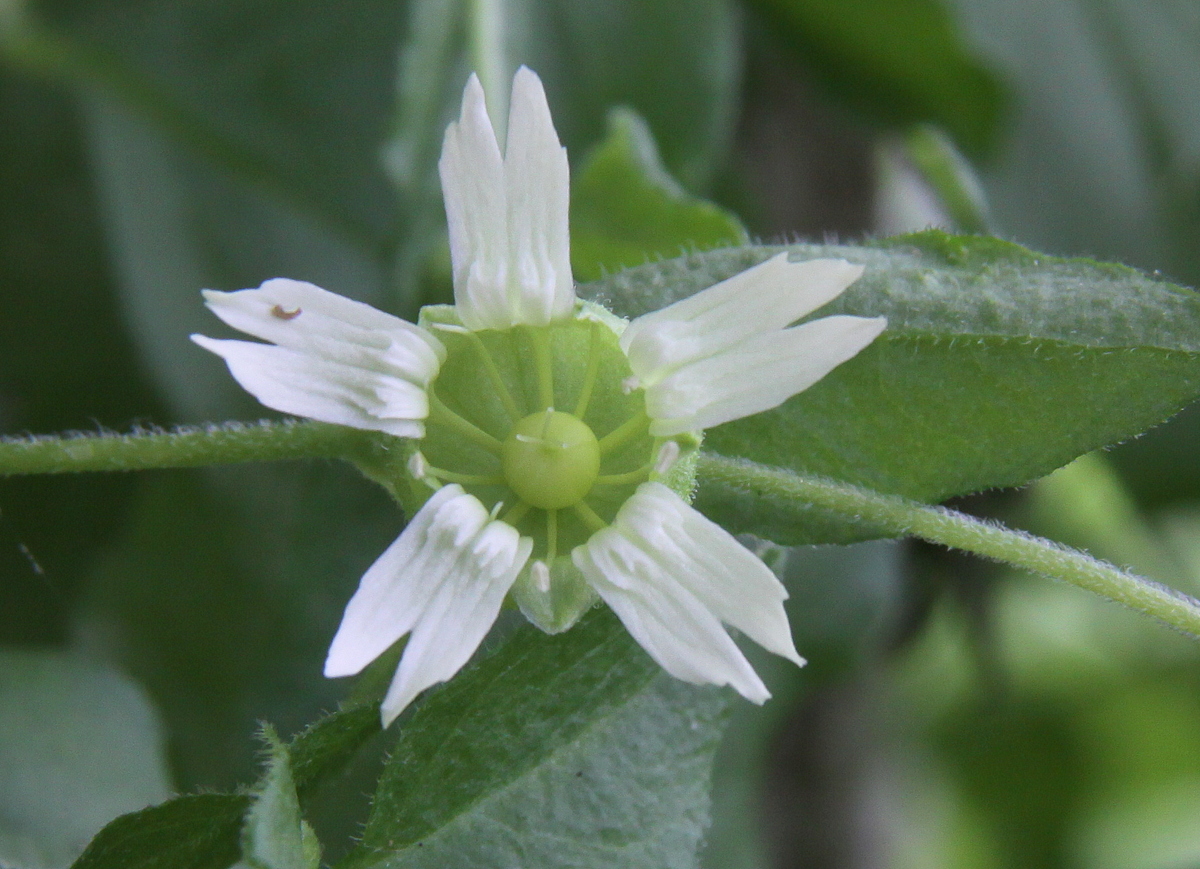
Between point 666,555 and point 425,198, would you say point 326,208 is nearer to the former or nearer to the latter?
point 425,198

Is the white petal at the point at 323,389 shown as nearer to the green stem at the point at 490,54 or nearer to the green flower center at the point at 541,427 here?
the green flower center at the point at 541,427

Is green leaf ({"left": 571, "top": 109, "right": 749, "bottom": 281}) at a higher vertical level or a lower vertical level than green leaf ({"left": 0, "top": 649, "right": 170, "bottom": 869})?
higher

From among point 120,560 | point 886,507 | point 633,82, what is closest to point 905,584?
point 633,82

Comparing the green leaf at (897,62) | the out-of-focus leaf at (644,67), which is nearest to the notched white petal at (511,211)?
the out-of-focus leaf at (644,67)

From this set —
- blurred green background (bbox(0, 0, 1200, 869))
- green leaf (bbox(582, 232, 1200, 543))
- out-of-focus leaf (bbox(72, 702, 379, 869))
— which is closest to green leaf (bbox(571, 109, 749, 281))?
blurred green background (bbox(0, 0, 1200, 869))

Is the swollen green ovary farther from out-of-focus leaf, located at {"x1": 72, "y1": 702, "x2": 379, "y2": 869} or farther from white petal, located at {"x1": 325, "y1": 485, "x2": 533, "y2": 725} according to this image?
out-of-focus leaf, located at {"x1": 72, "y1": 702, "x2": 379, "y2": 869}

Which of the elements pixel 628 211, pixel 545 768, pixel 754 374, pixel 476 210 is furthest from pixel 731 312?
pixel 628 211
